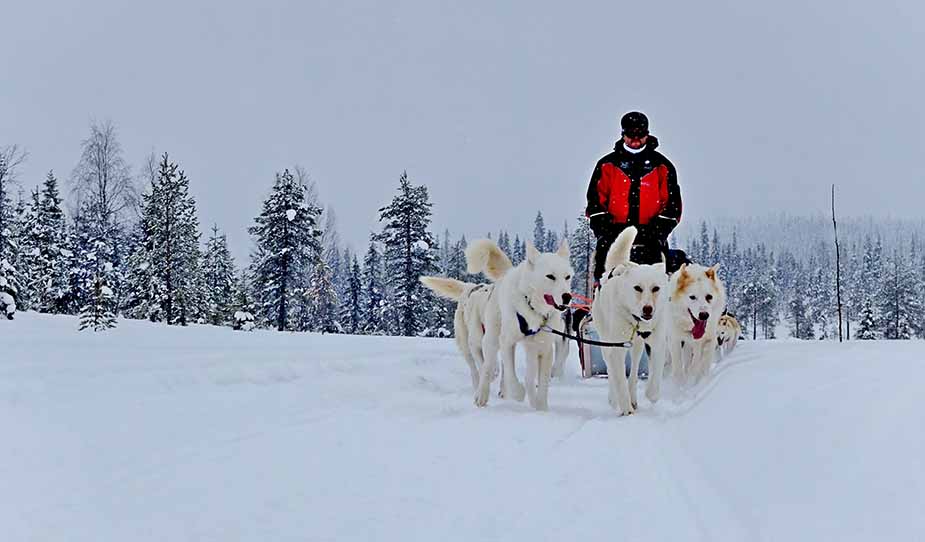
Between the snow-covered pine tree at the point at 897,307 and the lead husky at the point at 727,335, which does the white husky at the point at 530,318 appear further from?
the snow-covered pine tree at the point at 897,307

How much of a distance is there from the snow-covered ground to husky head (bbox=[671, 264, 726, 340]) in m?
1.01

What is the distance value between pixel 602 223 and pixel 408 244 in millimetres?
23715

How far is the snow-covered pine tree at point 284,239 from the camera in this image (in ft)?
101

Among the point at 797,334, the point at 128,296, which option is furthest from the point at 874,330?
the point at 128,296

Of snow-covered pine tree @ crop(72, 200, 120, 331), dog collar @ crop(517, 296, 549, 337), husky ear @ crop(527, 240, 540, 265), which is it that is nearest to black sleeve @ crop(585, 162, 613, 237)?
husky ear @ crop(527, 240, 540, 265)

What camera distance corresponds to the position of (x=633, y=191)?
6.35 metres

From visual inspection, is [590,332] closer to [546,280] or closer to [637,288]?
[637,288]

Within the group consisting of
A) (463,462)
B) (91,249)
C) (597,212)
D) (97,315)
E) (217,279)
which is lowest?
(463,462)

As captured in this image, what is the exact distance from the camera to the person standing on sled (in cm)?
635

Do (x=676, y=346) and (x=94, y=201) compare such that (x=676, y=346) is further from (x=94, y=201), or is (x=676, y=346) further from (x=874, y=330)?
(x=874, y=330)

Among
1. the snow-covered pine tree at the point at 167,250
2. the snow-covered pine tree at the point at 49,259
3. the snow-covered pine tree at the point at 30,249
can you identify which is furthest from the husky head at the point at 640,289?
the snow-covered pine tree at the point at 49,259

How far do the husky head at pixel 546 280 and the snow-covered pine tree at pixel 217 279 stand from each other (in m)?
29.8

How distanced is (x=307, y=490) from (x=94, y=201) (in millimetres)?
30549

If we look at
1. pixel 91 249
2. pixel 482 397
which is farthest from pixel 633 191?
pixel 91 249
